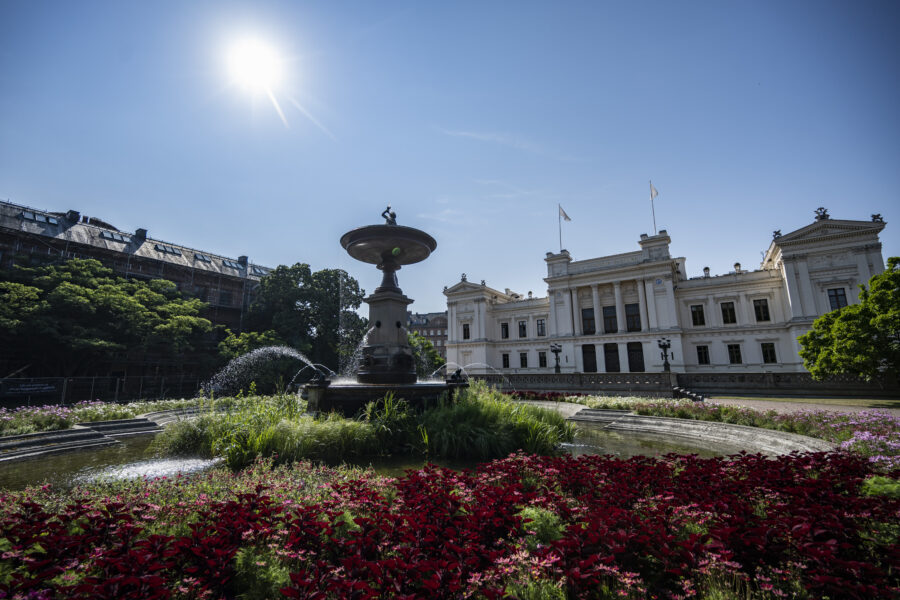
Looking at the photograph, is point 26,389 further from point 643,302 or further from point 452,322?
point 643,302

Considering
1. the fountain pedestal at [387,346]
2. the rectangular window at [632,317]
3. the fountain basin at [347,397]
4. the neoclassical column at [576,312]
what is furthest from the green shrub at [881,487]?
the neoclassical column at [576,312]

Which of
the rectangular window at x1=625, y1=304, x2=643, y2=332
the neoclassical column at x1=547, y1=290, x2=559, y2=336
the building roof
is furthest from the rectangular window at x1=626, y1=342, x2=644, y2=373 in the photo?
the building roof

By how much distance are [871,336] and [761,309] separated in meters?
16.7

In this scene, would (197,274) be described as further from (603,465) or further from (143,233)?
(603,465)

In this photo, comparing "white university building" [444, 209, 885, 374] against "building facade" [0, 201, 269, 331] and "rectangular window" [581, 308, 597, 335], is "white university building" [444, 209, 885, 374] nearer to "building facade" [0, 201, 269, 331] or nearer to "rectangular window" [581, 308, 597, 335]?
"rectangular window" [581, 308, 597, 335]

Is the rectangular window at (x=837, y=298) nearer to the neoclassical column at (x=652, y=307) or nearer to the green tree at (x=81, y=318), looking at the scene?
the neoclassical column at (x=652, y=307)

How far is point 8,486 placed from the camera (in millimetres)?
5562

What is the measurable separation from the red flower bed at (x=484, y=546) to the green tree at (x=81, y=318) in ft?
93.7

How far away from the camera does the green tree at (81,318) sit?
23547 mm

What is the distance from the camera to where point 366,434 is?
23.7 feet

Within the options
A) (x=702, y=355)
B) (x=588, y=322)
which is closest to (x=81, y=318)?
(x=588, y=322)

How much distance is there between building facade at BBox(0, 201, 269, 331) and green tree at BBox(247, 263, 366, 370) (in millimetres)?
5682

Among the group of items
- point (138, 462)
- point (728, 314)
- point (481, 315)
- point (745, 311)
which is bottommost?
point (138, 462)

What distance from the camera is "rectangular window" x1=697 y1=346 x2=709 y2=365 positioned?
36531mm
